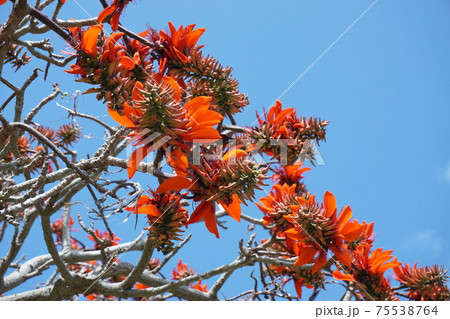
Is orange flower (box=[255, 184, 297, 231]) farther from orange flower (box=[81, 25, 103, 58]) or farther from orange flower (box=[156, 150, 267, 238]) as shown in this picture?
orange flower (box=[81, 25, 103, 58])

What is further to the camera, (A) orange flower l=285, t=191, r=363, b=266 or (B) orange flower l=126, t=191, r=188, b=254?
(A) orange flower l=285, t=191, r=363, b=266

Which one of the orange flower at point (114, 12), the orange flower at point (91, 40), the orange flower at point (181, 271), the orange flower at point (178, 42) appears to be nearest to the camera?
the orange flower at point (91, 40)

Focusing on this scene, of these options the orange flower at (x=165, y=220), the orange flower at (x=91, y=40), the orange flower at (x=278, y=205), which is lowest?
the orange flower at (x=165, y=220)

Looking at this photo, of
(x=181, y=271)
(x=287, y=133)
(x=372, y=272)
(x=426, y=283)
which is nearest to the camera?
(x=287, y=133)

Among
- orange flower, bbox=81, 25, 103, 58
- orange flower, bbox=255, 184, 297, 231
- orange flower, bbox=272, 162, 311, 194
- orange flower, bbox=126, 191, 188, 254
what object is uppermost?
orange flower, bbox=272, 162, 311, 194

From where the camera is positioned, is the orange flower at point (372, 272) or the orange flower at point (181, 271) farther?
the orange flower at point (181, 271)

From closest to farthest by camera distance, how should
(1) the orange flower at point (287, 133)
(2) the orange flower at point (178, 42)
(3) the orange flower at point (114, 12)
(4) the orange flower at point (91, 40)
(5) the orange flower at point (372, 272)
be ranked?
(4) the orange flower at point (91, 40), (3) the orange flower at point (114, 12), (2) the orange flower at point (178, 42), (1) the orange flower at point (287, 133), (5) the orange flower at point (372, 272)

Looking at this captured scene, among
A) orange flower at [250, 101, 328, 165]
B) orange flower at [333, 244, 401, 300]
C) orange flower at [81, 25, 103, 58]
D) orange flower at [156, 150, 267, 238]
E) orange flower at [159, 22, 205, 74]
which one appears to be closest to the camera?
orange flower at [156, 150, 267, 238]

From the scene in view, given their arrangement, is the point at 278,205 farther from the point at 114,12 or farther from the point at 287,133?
the point at 114,12

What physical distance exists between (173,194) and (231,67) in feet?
1.77

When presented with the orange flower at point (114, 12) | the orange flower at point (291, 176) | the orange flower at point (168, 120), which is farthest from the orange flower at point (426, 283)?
the orange flower at point (114, 12)

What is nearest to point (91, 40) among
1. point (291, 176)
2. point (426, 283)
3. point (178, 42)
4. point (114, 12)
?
point (114, 12)

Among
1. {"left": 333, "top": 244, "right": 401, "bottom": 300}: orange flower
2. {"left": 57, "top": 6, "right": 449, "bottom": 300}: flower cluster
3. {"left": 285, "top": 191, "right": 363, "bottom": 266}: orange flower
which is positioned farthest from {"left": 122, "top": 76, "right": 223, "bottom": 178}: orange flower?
{"left": 333, "top": 244, "right": 401, "bottom": 300}: orange flower

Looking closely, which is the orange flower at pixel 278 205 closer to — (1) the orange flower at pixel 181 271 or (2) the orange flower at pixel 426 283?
(2) the orange flower at pixel 426 283
